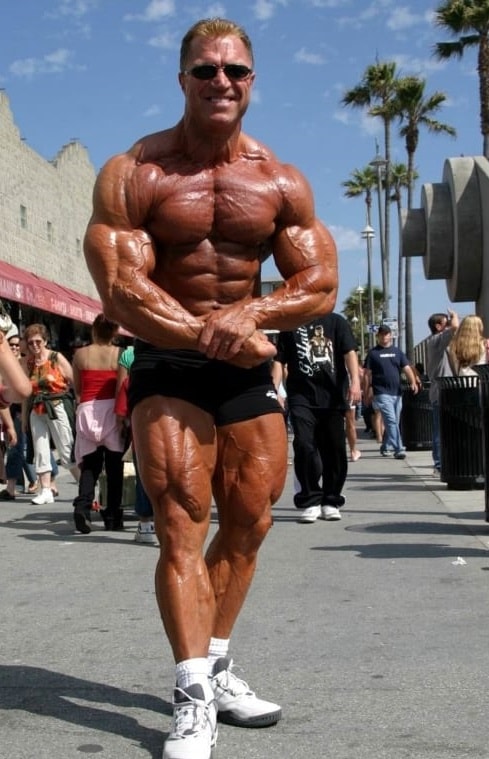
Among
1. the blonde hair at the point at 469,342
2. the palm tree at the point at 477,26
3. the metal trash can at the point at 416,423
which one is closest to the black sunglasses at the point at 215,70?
the blonde hair at the point at 469,342

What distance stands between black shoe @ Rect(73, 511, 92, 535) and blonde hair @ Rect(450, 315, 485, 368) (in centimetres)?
414

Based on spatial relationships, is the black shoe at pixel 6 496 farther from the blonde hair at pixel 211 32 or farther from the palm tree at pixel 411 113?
the palm tree at pixel 411 113

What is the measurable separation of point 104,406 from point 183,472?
5130mm

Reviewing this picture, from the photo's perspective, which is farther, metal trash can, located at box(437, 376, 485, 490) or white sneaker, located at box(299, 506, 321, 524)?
metal trash can, located at box(437, 376, 485, 490)

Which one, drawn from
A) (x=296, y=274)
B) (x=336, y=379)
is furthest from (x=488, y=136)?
(x=296, y=274)

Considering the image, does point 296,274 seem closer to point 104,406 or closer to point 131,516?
point 104,406

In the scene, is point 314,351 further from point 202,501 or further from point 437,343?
point 202,501

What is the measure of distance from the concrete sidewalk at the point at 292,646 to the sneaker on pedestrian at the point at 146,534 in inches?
4.4

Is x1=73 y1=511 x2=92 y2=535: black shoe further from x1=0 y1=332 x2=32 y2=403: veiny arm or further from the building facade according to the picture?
the building facade

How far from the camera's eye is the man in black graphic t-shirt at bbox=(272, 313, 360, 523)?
861 cm

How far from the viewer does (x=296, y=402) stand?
866 centimetres

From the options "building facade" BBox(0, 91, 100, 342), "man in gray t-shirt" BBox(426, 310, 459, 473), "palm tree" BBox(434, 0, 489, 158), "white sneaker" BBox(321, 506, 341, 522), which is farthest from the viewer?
"palm tree" BBox(434, 0, 489, 158)

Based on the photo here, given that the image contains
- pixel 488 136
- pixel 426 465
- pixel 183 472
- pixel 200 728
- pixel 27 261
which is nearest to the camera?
pixel 200 728

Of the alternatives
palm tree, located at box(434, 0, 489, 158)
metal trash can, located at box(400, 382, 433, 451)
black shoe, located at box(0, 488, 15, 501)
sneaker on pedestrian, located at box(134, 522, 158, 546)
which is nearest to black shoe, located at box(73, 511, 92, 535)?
sneaker on pedestrian, located at box(134, 522, 158, 546)
